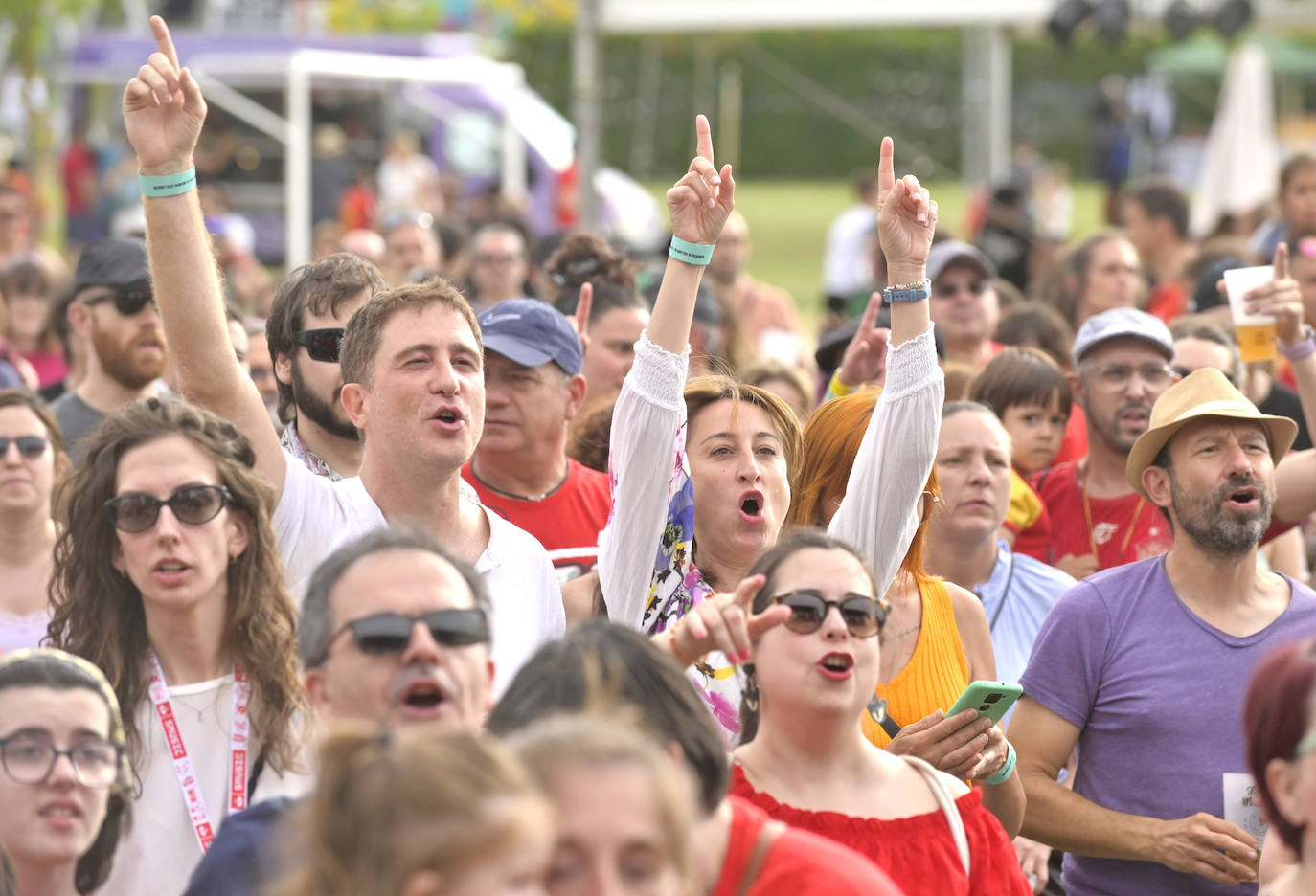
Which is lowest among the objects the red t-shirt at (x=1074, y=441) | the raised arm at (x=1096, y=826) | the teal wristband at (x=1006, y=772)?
the raised arm at (x=1096, y=826)

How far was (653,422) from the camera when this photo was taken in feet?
12.1

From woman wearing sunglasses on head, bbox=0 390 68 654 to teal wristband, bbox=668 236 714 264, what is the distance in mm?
2035

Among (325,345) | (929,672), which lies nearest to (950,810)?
(929,672)

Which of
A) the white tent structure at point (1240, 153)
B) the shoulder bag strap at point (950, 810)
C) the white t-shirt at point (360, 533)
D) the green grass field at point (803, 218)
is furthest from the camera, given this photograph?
the green grass field at point (803, 218)

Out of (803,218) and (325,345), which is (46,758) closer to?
(325,345)

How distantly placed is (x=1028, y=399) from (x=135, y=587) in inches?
135

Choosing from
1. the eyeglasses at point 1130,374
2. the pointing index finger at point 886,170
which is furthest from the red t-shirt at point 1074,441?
the pointing index finger at point 886,170

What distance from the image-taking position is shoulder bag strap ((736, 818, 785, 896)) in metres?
2.67

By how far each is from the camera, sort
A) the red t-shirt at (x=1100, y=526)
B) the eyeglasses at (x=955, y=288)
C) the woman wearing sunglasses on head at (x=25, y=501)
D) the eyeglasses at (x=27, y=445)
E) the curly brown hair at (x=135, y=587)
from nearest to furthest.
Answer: the curly brown hair at (x=135, y=587)
the woman wearing sunglasses on head at (x=25, y=501)
the eyeglasses at (x=27, y=445)
the red t-shirt at (x=1100, y=526)
the eyeglasses at (x=955, y=288)

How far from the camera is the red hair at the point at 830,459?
4.30 m

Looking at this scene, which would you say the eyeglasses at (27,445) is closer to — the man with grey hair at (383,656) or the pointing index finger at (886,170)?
the man with grey hair at (383,656)

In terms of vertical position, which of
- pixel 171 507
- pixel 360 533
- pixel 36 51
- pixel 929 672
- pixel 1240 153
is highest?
pixel 36 51

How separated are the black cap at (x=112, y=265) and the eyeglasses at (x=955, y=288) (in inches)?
126

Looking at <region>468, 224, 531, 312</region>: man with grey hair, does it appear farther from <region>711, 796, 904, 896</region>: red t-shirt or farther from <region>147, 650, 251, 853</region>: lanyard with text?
<region>711, 796, 904, 896</region>: red t-shirt
